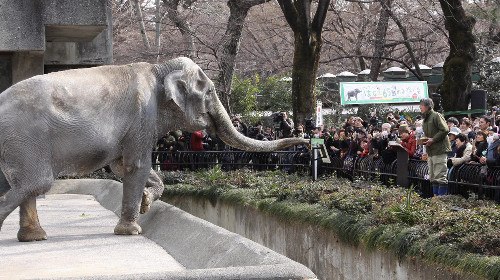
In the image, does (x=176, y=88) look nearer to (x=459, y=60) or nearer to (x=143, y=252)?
(x=143, y=252)

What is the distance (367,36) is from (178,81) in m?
38.5

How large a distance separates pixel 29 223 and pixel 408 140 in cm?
967

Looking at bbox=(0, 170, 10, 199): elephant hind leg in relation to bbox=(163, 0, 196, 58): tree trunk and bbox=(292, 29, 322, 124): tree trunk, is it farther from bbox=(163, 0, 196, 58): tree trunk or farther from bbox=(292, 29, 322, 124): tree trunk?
bbox=(163, 0, 196, 58): tree trunk

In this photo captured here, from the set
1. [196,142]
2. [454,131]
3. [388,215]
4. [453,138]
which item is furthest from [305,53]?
[388,215]

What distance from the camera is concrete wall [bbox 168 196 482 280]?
10.8 metres

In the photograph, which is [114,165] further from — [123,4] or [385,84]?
[123,4]

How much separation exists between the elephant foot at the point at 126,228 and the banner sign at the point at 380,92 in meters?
21.0

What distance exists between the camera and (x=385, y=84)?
33.2m

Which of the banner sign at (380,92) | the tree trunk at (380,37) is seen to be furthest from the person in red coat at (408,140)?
the tree trunk at (380,37)

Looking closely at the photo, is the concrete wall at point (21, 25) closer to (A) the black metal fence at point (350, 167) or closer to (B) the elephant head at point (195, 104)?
(B) the elephant head at point (195, 104)

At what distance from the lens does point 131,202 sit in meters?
11.3

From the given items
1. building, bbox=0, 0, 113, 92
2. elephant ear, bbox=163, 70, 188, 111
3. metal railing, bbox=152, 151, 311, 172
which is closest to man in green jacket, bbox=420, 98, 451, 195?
elephant ear, bbox=163, 70, 188, 111

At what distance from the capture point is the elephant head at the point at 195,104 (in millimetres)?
11406

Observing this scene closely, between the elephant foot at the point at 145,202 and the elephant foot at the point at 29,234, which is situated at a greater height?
the elephant foot at the point at 145,202
